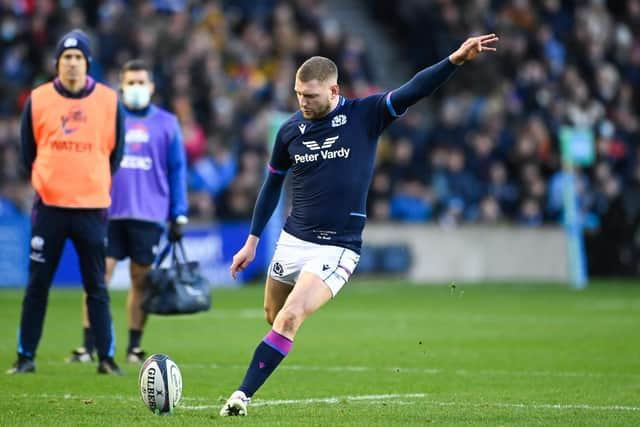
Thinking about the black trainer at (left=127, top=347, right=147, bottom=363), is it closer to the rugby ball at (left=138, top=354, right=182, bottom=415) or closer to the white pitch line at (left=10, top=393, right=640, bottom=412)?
the white pitch line at (left=10, top=393, right=640, bottom=412)

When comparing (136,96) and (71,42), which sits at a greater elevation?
(71,42)

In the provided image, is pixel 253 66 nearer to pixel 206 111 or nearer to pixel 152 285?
pixel 206 111

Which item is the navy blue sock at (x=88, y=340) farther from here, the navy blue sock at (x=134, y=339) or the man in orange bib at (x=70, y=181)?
the man in orange bib at (x=70, y=181)

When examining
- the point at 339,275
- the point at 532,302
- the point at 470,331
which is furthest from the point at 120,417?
the point at 532,302

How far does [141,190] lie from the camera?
12.4 m

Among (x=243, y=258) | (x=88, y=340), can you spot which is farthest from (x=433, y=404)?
(x=88, y=340)

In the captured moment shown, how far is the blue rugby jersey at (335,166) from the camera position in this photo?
8.80 metres

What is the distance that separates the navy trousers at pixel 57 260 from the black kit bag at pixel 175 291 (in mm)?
1172

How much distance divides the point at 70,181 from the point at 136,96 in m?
2.10

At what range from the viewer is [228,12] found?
28656 millimetres

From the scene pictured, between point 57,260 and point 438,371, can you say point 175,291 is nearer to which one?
point 57,260

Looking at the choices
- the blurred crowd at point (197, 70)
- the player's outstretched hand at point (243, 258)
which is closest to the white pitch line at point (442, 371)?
the player's outstretched hand at point (243, 258)

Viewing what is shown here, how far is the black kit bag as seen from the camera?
12023 mm

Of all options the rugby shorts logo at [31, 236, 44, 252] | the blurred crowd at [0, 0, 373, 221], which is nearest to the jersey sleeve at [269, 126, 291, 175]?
the rugby shorts logo at [31, 236, 44, 252]
